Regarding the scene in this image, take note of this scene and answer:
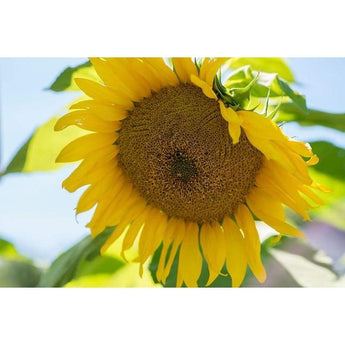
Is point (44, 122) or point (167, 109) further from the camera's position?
point (44, 122)

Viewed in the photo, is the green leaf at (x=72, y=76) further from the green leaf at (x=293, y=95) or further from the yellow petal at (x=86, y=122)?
the green leaf at (x=293, y=95)

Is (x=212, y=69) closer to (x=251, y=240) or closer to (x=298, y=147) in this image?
(x=298, y=147)

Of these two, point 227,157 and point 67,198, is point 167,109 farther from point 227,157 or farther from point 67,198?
point 67,198

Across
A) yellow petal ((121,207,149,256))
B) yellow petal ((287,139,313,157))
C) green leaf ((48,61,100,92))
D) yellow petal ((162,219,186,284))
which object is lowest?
yellow petal ((162,219,186,284))

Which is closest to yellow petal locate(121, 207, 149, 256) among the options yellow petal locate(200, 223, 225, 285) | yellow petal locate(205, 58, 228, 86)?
yellow petal locate(200, 223, 225, 285)

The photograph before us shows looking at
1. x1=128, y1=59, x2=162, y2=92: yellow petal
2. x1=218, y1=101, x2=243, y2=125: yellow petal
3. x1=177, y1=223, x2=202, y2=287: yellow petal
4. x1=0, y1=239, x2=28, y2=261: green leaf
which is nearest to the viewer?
x1=218, y1=101, x2=243, y2=125: yellow petal

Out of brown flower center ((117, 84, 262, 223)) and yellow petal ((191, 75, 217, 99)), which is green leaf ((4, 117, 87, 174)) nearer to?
brown flower center ((117, 84, 262, 223))
